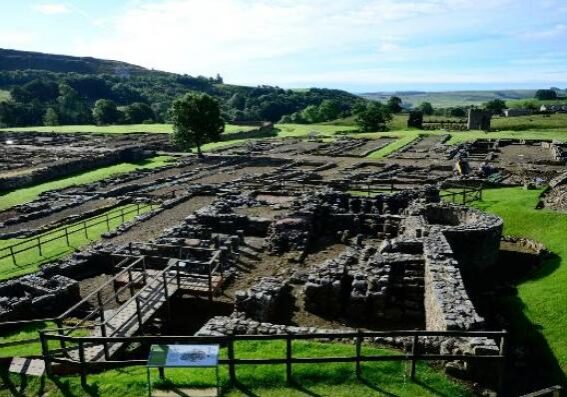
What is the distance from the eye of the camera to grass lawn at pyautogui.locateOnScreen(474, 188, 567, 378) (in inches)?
617

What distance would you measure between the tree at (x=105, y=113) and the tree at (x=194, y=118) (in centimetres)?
6404

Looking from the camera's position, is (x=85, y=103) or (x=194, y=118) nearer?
(x=194, y=118)

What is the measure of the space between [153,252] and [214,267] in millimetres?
3768

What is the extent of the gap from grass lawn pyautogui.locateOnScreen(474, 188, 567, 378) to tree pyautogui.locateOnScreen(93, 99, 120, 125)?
110 m

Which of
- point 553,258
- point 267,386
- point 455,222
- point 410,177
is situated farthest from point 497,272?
point 410,177

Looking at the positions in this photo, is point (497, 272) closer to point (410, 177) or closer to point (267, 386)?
point (267, 386)

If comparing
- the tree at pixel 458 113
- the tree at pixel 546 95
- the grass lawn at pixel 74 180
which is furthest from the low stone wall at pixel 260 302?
the tree at pixel 546 95

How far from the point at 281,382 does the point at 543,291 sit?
1340 centimetres

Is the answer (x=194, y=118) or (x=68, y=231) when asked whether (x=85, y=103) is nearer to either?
(x=194, y=118)

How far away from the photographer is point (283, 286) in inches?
721

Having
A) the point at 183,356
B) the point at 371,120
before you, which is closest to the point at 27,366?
the point at 183,356

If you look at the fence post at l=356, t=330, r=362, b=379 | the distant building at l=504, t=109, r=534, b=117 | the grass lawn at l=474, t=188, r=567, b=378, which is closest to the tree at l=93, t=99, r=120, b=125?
the distant building at l=504, t=109, r=534, b=117

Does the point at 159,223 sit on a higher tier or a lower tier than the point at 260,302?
lower

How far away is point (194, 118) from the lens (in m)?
63.0
